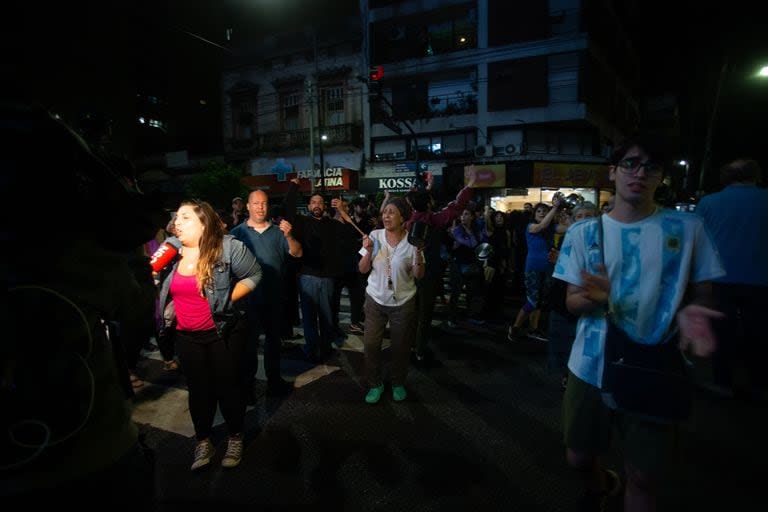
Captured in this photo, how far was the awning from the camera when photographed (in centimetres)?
2550

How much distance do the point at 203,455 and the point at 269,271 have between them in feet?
6.48

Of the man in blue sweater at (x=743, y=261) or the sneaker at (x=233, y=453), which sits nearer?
the sneaker at (x=233, y=453)

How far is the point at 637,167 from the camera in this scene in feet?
6.72

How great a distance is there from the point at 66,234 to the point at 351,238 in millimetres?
5192

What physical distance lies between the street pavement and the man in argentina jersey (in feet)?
0.86

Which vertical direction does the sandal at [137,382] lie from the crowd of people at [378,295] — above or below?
below

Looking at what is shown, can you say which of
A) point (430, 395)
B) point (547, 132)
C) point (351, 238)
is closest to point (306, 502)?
point (430, 395)

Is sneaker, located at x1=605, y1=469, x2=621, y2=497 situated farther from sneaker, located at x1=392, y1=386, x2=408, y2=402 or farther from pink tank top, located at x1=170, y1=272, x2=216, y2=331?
pink tank top, located at x1=170, y1=272, x2=216, y2=331

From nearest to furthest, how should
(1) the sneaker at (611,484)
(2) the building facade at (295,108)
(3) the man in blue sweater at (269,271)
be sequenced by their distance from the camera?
(1) the sneaker at (611,484), (3) the man in blue sweater at (269,271), (2) the building facade at (295,108)

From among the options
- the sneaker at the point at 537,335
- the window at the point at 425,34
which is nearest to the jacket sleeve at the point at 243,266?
the sneaker at the point at 537,335

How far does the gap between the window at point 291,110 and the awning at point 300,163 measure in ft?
7.31

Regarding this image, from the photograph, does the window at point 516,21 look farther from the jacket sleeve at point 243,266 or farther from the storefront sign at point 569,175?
the jacket sleeve at point 243,266

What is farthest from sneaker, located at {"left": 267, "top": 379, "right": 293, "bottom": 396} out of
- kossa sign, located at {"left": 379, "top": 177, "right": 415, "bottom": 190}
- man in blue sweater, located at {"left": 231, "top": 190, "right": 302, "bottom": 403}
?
kossa sign, located at {"left": 379, "top": 177, "right": 415, "bottom": 190}

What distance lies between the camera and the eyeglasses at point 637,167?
2.01 meters
